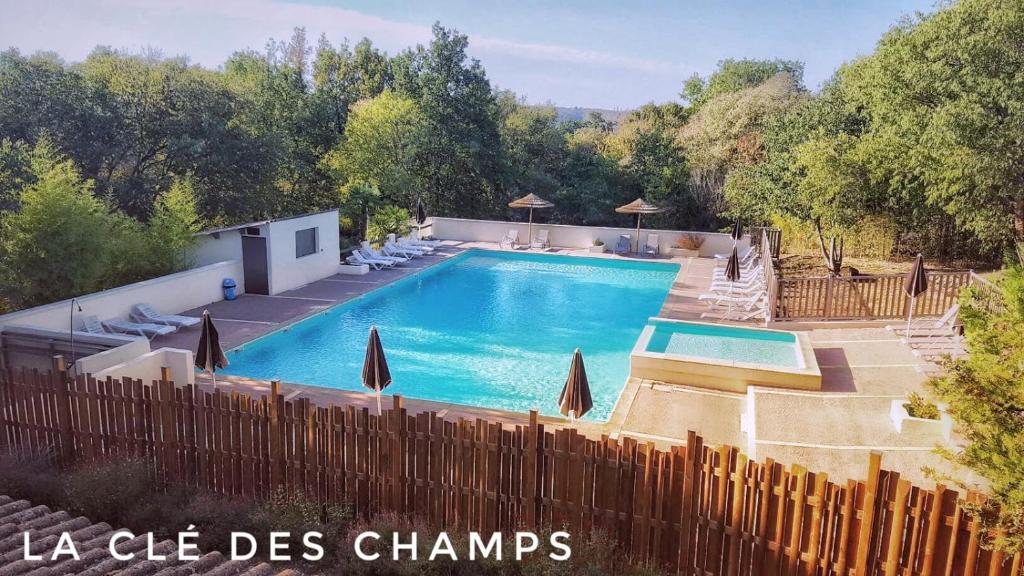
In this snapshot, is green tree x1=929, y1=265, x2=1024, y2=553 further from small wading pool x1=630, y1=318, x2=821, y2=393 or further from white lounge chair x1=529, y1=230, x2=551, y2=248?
white lounge chair x1=529, y1=230, x2=551, y2=248

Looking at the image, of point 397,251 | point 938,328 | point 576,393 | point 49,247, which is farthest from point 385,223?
point 576,393

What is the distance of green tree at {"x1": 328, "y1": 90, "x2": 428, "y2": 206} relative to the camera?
2797 centimetres

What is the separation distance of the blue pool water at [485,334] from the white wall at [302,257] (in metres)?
1.86

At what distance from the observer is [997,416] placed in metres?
3.98

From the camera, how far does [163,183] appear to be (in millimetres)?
21375

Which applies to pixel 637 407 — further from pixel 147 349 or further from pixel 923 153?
pixel 923 153

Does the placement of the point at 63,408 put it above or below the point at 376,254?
above

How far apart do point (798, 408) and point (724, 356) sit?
135 inches

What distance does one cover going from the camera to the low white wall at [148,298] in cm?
1104

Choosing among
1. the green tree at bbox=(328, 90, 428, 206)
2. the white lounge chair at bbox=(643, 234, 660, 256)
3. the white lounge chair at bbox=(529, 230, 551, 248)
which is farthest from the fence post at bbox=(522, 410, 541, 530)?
the green tree at bbox=(328, 90, 428, 206)

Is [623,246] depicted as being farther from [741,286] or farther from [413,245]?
[741,286]

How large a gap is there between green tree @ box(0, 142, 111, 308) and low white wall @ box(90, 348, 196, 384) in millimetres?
4064

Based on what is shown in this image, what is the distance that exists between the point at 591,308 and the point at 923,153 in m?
8.13

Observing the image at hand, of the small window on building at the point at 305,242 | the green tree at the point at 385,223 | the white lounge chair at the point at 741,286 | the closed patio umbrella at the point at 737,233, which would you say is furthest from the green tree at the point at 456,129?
the white lounge chair at the point at 741,286
